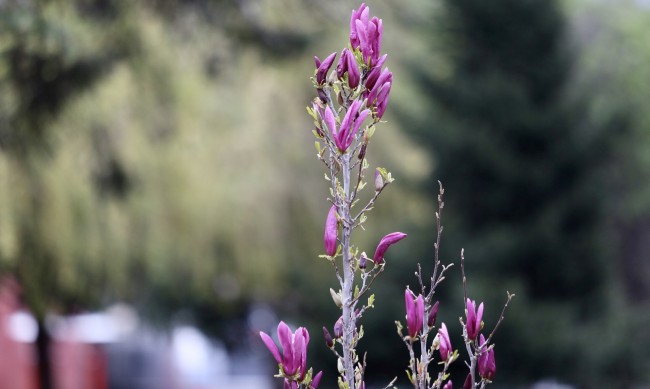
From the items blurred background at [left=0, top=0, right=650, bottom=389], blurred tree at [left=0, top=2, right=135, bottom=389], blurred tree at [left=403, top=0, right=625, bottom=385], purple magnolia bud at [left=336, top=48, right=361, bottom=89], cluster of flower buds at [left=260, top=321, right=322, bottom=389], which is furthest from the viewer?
blurred tree at [left=403, top=0, right=625, bottom=385]

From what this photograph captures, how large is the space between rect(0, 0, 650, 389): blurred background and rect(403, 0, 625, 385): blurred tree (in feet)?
0.09

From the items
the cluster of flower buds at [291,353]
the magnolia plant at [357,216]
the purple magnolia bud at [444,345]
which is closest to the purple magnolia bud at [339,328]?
the magnolia plant at [357,216]

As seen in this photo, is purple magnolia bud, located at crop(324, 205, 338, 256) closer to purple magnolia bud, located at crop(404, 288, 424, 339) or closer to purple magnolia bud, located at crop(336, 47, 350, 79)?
purple magnolia bud, located at crop(404, 288, 424, 339)

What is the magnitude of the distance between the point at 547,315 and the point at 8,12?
298 inches

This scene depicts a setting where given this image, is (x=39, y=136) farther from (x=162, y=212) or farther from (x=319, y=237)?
(x=319, y=237)

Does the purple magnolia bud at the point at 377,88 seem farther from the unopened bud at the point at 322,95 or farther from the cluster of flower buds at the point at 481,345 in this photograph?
the cluster of flower buds at the point at 481,345

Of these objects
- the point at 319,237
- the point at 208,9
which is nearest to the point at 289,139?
the point at 319,237

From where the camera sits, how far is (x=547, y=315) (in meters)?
12.1

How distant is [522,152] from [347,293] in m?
11.1

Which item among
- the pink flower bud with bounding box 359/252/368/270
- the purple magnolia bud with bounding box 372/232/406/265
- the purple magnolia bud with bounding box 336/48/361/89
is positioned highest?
the purple magnolia bud with bounding box 336/48/361/89

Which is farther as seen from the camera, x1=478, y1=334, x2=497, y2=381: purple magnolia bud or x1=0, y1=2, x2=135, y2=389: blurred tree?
x1=0, y1=2, x2=135, y2=389: blurred tree

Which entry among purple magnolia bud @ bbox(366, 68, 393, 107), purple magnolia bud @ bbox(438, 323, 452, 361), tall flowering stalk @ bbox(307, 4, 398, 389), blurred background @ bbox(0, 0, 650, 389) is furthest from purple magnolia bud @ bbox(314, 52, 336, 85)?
blurred background @ bbox(0, 0, 650, 389)

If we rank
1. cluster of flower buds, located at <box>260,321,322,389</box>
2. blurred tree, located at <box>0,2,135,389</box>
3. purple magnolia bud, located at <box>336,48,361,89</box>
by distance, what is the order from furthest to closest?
blurred tree, located at <box>0,2,135,389</box>, purple magnolia bud, located at <box>336,48,361,89</box>, cluster of flower buds, located at <box>260,321,322,389</box>

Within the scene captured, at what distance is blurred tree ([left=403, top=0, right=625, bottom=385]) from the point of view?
1277 centimetres
